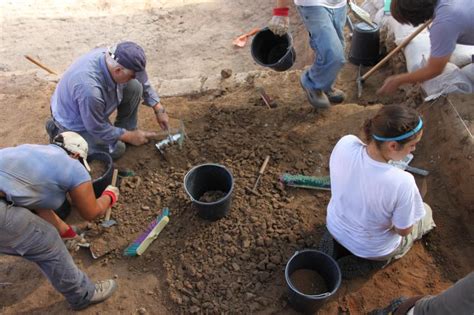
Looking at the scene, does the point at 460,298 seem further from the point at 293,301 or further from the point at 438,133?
the point at 438,133

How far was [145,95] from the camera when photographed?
4.04 meters

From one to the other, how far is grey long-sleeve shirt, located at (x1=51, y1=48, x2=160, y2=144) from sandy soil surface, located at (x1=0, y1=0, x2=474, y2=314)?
1.77 ft

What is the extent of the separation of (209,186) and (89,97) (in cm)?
128

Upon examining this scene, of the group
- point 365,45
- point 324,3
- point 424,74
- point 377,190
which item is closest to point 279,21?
point 324,3

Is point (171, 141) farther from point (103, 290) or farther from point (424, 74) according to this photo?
point (424, 74)

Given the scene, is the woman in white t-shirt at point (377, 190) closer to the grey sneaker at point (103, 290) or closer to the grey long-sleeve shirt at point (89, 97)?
the grey sneaker at point (103, 290)

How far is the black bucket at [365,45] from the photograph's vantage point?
4488 millimetres

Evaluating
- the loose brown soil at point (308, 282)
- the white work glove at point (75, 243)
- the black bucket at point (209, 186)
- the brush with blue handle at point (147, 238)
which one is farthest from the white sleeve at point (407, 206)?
the white work glove at point (75, 243)

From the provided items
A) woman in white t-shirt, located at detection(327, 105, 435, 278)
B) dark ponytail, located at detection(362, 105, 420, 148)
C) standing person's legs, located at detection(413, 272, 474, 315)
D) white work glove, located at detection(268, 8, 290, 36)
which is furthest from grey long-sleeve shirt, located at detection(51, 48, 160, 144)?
standing person's legs, located at detection(413, 272, 474, 315)

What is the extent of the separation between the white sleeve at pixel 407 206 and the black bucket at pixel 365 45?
2774 millimetres

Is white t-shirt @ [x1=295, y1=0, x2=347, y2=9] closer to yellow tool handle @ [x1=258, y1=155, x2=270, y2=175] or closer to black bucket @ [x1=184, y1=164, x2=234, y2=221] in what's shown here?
yellow tool handle @ [x1=258, y1=155, x2=270, y2=175]

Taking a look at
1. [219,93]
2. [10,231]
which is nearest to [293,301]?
[10,231]

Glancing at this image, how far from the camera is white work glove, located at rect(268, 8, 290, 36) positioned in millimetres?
3906

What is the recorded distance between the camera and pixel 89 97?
10.9 ft
